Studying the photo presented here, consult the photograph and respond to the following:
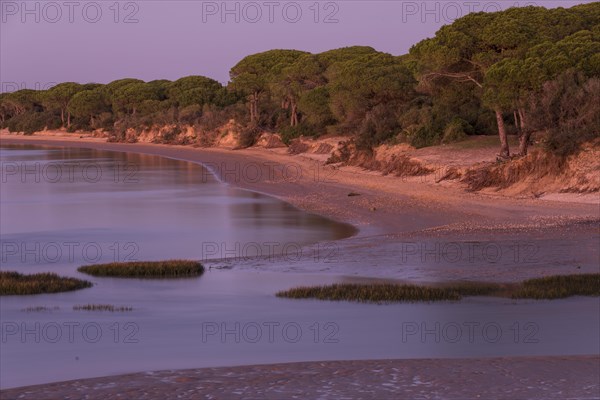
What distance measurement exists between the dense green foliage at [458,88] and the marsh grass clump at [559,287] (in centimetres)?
1063

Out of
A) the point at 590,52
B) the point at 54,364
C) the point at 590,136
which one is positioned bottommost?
the point at 54,364

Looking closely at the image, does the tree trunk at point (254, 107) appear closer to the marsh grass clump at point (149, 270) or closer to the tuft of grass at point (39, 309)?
the marsh grass clump at point (149, 270)

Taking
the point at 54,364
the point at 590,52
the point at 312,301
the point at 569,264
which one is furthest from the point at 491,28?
the point at 54,364

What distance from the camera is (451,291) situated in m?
12.5

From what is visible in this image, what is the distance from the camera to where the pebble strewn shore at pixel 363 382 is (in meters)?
7.60

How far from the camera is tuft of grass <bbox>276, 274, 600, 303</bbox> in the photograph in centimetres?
1211

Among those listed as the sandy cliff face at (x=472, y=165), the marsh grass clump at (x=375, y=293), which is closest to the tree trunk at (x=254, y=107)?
the sandy cliff face at (x=472, y=165)

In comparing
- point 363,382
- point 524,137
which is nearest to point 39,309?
point 363,382

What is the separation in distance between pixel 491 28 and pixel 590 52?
11.5 feet

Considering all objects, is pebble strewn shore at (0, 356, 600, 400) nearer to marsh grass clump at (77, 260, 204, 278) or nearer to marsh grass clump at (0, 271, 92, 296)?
marsh grass clump at (0, 271, 92, 296)

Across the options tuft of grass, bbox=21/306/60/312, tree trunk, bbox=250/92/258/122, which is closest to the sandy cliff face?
tree trunk, bbox=250/92/258/122

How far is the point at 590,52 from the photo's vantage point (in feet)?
84.0

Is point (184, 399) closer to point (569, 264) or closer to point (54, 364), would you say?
point (54, 364)

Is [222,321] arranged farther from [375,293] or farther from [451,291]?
[451,291]
